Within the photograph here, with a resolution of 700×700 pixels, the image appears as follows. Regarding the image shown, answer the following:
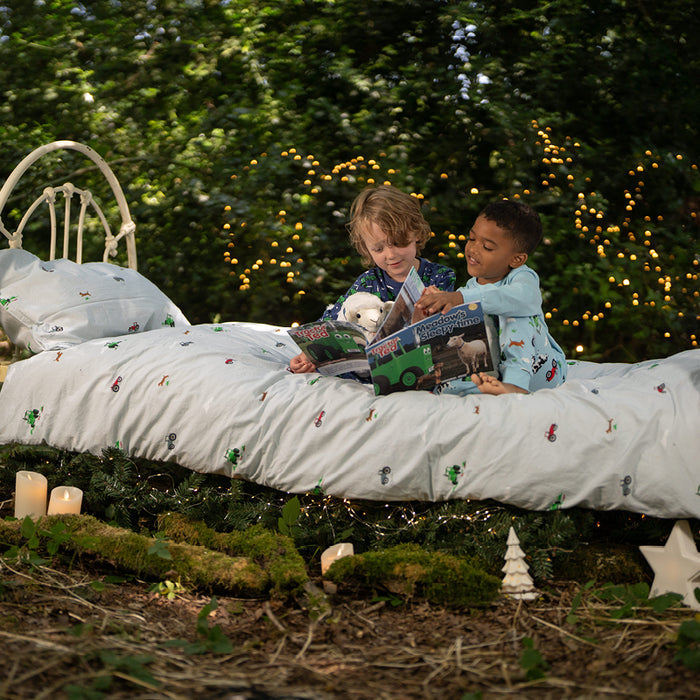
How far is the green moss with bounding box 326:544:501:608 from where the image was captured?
1496 mm

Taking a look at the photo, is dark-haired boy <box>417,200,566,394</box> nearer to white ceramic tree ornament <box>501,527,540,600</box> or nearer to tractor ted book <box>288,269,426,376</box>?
tractor ted book <box>288,269,426,376</box>

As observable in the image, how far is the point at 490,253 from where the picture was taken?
1946mm

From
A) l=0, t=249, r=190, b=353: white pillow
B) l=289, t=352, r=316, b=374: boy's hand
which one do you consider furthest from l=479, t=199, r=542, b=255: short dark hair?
l=0, t=249, r=190, b=353: white pillow

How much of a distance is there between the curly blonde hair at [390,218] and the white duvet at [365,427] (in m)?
0.48

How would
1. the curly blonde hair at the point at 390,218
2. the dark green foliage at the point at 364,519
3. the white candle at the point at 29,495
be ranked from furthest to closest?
the curly blonde hair at the point at 390,218
the white candle at the point at 29,495
the dark green foliage at the point at 364,519

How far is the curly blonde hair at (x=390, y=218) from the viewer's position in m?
2.11

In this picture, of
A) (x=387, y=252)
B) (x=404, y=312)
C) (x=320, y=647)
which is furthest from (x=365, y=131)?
(x=320, y=647)

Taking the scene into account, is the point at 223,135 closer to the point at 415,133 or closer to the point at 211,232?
the point at 211,232

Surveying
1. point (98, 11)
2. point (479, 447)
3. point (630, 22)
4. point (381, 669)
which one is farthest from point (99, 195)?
point (381, 669)

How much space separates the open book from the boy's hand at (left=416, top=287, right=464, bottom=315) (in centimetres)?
2

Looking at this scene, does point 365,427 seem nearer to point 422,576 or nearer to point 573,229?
point 422,576

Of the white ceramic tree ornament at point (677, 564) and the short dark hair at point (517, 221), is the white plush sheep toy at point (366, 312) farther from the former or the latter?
the white ceramic tree ornament at point (677, 564)

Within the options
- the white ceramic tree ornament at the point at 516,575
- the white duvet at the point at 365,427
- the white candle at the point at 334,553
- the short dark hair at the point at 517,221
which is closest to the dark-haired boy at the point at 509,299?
the short dark hair at the point at 517,221

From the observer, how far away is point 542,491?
1.55 m
